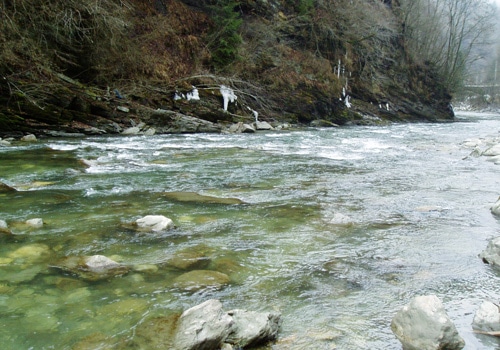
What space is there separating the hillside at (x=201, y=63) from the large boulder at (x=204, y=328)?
11076mm

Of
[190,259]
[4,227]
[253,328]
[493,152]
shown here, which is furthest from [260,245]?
[493,152]

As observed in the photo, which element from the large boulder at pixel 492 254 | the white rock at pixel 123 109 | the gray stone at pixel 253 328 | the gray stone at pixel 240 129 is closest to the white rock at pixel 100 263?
the gray stone at pixel 253 328

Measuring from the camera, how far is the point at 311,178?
7.21 metres

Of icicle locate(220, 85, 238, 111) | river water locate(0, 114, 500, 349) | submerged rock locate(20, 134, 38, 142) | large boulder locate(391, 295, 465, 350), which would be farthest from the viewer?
icicle locate(220, 85, 238, 111)

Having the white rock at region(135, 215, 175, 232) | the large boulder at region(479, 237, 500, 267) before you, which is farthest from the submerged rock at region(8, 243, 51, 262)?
the large boulder at region(479, 237, 500, 267)

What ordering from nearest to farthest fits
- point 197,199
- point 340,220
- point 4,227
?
point 4,227 < point 340,220 < point 197,199

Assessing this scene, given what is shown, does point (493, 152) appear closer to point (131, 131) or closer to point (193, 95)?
point (131, 131)

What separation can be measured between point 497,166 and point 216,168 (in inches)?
232

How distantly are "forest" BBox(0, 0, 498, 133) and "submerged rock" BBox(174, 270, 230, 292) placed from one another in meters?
10.4

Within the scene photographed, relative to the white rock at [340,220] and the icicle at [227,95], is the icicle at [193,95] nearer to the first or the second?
the icicle at [227,95]

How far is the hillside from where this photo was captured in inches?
476

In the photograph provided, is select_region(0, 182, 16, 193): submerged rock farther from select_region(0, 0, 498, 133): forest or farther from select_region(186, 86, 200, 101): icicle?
select_region(186, 86, 200, 101): icicle

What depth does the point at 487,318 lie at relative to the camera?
7.88 ft

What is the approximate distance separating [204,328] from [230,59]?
720 inches
